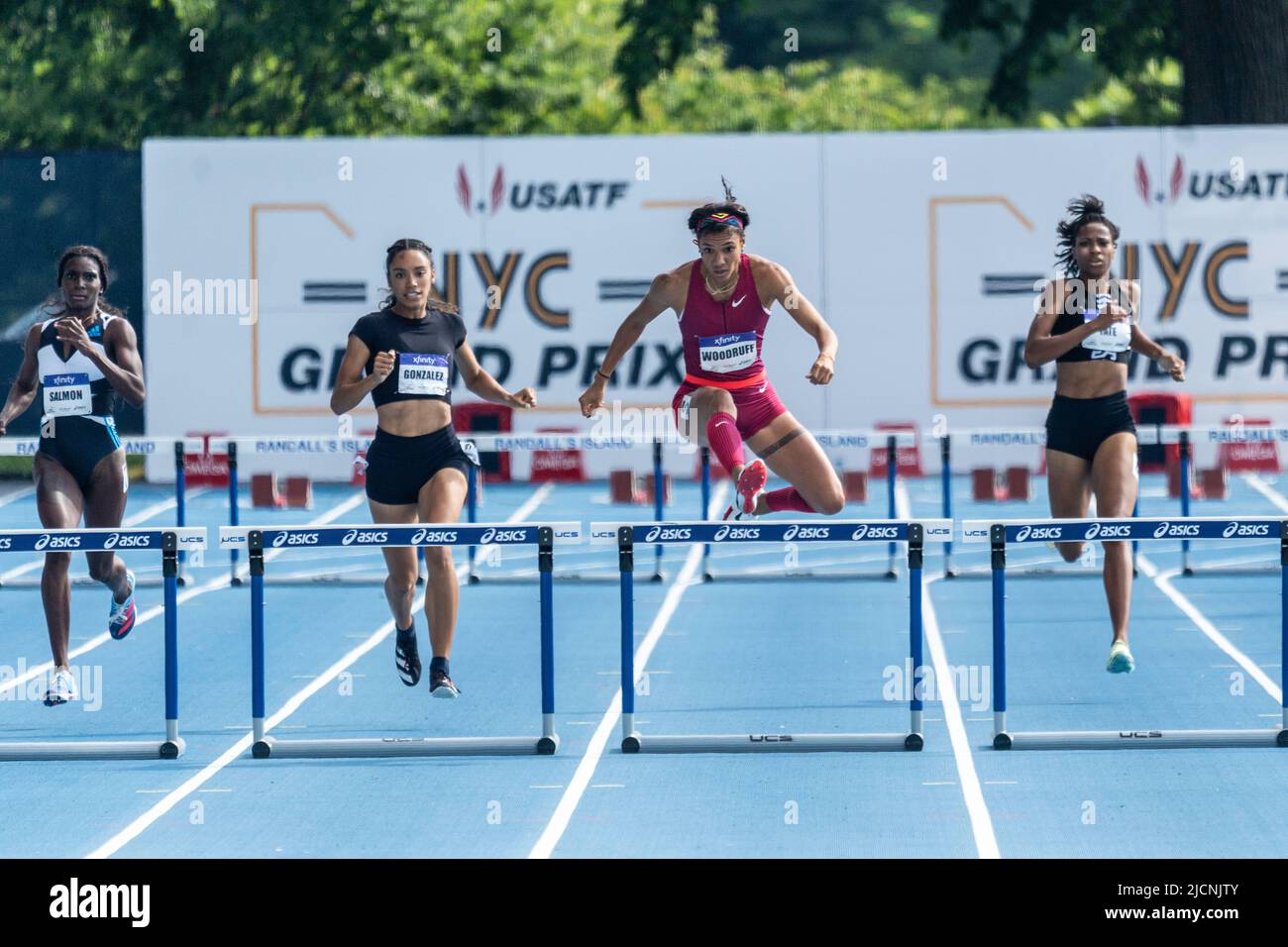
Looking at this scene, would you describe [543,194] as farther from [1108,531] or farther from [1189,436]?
[1108,531]

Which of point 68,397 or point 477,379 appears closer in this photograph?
point 477,379

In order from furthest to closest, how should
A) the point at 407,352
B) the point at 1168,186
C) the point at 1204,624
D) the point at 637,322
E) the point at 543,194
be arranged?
the point at 543,194, the point at 1168,186, the point at 1204,624, the point at 407,352, the point at 637,322

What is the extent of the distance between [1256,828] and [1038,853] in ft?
3.03

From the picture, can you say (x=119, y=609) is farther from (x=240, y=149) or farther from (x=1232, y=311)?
(x=1232, y=311)

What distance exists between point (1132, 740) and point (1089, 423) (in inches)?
57.2

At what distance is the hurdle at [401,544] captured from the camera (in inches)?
347

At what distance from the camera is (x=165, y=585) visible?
902 cm

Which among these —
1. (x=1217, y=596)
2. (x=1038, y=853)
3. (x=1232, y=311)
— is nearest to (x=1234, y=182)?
(x=1232, y=311)

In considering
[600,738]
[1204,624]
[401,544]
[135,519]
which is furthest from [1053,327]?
[135,519]

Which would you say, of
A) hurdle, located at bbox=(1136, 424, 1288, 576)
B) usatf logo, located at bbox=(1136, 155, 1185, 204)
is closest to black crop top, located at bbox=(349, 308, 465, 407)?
hurdle, located at bbox=(1136, 424, 1288, 576)

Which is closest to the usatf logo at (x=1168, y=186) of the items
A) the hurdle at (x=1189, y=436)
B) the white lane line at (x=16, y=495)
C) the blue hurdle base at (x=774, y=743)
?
the hurdle at (x=1189, y=436)

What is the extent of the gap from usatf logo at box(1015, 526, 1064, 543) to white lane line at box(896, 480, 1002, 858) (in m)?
0.94

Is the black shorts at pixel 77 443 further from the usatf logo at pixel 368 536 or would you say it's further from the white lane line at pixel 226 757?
the usatf logo at pixel 368 536

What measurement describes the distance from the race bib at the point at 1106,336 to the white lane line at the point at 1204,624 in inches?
68.4
